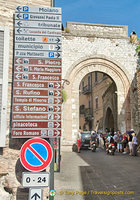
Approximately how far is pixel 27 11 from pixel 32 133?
7.44 feet

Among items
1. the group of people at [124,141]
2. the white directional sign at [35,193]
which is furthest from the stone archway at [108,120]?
the white directional sign at [35,193]

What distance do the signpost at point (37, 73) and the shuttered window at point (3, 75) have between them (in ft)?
0.55

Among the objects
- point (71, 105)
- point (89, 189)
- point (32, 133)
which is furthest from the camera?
point (71, 105)

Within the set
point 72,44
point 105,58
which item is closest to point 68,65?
point 72,44

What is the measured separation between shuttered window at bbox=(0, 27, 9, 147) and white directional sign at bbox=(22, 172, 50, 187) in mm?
1031

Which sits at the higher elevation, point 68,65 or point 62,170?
point 68,65

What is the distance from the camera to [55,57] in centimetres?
445

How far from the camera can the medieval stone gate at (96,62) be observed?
16.1m

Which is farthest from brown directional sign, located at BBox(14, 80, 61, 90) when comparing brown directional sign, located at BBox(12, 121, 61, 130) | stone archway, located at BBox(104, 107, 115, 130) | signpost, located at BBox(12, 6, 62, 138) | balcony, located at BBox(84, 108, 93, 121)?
balcony, located at BBox(84, 108, 93, 121)

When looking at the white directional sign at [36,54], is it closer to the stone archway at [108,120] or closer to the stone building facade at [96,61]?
the stone building facade at [96,61]

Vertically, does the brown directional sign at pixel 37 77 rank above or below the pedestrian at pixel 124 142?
above

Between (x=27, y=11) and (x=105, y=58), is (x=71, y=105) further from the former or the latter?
(x=27, y=11)

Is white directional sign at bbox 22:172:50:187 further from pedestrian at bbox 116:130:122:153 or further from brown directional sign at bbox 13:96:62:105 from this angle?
pedestrian at bbox 116:130:122:153

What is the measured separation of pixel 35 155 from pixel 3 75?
5.56 feet
